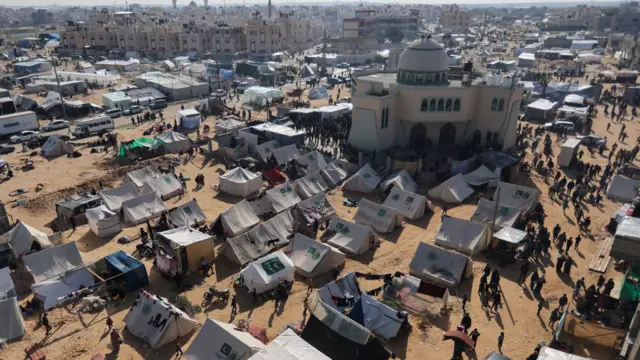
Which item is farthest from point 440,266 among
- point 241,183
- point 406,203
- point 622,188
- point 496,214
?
point 622,188

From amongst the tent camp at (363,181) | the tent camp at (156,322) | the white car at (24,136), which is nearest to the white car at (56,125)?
the white car at (24,136)

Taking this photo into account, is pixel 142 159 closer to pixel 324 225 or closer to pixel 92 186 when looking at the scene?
pixel 92 186

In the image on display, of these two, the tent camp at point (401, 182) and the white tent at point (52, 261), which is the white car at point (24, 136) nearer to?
the white tent at point (52, 261)

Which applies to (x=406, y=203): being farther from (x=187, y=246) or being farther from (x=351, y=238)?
(x=187, y=246)

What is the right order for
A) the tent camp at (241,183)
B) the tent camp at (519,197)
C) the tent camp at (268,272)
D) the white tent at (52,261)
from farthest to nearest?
1. the tent camp at (241,183)
2. the tent camp at (519,197)
3. the white tent at (52,261)
4. the tent camp at (268,272)

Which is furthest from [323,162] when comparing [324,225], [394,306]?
[394,306]
